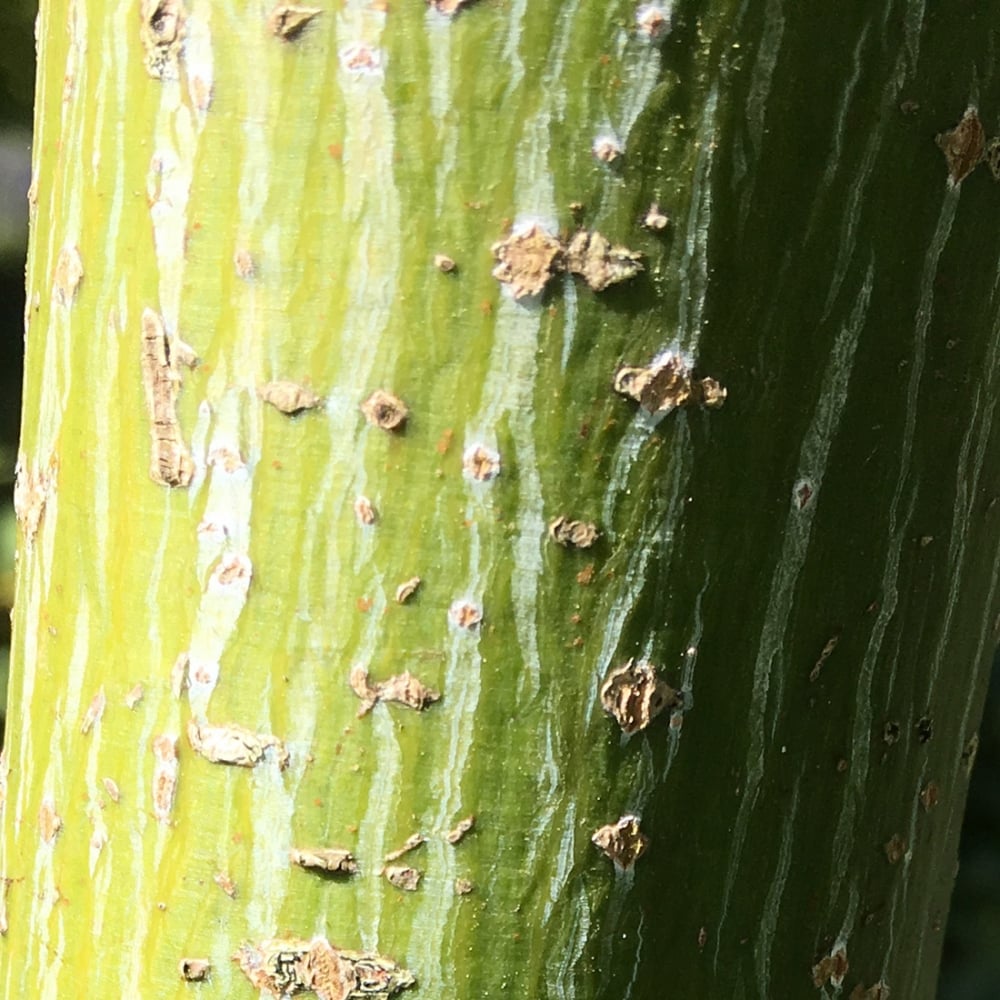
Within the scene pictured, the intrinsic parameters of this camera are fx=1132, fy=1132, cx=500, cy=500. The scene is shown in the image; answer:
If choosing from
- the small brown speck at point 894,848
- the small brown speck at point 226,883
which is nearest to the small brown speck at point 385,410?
the small brown speck at point 226,883

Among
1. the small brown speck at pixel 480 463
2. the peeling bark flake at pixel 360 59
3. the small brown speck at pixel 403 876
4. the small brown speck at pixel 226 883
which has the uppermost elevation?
the peeling bark flake at pixel 360 59

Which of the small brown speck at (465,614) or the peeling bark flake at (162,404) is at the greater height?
the peeling bark flake at (162,404)

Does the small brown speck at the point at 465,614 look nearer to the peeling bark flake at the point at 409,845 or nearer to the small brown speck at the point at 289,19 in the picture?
the peeling bark flake at the point at 409,845

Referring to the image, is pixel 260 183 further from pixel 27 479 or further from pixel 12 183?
pixel 12 183

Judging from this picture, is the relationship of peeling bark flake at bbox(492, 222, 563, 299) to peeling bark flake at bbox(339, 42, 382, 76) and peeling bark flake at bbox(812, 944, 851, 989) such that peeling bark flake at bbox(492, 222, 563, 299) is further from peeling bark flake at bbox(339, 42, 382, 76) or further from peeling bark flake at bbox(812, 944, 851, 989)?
peeling bark flake at bbox(812, 944, 851, 989)

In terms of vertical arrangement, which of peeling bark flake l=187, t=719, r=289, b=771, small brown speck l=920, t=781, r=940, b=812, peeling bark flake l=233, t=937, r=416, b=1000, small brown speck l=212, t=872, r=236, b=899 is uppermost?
peeling bark flake l=187, t=719, r=289, b=771

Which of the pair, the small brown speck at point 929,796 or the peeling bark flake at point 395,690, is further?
the small brown speck at point 929,796

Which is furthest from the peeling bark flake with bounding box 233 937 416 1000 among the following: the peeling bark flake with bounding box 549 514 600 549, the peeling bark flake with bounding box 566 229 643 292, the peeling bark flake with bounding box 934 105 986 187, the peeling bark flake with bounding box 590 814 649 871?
the peeling bark flake with bounding box 934 105 986 187
